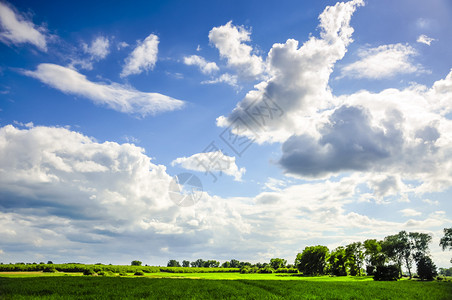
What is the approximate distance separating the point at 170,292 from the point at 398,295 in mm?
29460

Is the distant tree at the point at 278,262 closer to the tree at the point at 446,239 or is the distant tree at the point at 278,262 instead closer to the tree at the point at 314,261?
the tree at the point at 314,261

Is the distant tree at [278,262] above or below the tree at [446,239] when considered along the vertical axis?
below

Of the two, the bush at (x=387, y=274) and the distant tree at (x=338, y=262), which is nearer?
the bush at (x=387, y=274)

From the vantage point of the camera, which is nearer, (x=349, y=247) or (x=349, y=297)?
(x=349, y=297)

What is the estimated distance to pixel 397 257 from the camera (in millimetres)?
127500

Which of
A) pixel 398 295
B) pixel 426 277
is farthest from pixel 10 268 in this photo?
pixel 426 277

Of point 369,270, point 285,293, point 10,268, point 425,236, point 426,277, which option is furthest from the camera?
point 425,236

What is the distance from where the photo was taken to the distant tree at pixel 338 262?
12475cm

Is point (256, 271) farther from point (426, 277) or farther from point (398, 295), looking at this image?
point (398, 295)

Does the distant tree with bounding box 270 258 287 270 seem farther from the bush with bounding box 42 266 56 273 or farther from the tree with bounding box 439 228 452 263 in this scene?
the bush with bounding box 42 266 56 273

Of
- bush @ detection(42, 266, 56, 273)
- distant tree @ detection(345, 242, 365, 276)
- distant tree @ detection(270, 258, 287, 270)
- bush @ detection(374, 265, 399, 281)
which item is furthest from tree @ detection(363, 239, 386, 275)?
bush @ detection(42, 266, 56, 273)

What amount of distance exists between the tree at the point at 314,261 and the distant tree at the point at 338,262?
13.3ft

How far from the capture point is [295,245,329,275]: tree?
129 meters

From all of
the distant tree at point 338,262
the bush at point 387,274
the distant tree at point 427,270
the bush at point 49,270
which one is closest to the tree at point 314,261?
the distant tree at point 338,262
